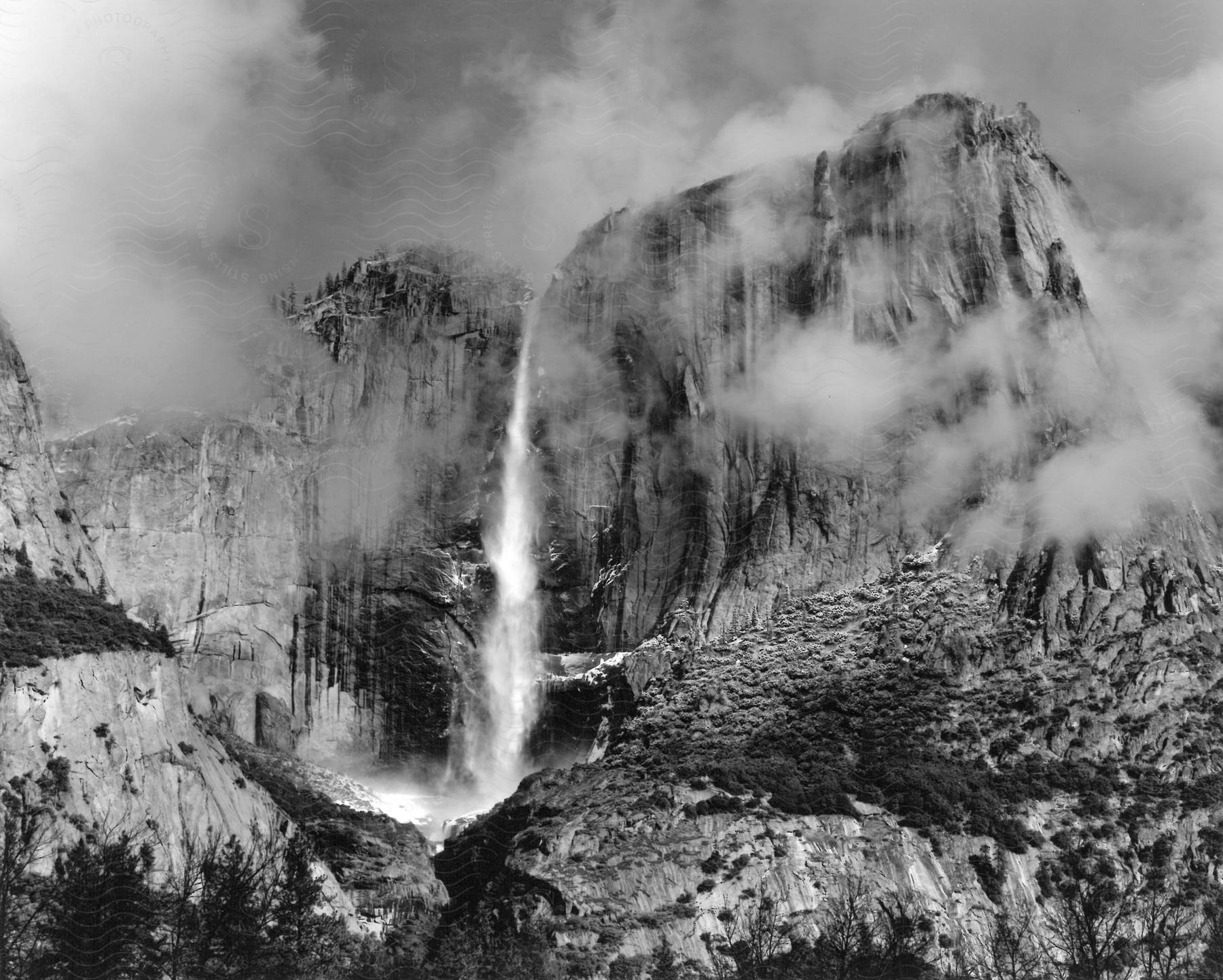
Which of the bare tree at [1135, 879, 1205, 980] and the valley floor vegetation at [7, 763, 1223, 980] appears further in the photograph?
the bare tree at [1135, 879, 1205, 980]

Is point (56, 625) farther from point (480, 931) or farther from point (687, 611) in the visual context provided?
point (687, 611)

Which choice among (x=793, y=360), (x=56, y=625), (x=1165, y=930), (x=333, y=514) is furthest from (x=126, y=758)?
(x=793, y=360)

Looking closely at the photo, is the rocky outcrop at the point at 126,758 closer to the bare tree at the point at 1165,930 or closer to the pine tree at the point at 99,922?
the pine tree at the point at 99,922

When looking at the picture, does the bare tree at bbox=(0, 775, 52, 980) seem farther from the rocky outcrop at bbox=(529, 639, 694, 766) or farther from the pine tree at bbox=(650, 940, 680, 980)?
the rocky outcrop at bbox=(529, 639, 694, 766)

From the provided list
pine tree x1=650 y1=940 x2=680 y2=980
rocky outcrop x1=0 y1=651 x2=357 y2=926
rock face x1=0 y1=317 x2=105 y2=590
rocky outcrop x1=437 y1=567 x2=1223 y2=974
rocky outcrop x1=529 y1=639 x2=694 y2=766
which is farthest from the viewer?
rocky outcrop x1=529 y1=639 x2=694 y2=766

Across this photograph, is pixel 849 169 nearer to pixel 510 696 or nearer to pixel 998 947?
pixel 510 696

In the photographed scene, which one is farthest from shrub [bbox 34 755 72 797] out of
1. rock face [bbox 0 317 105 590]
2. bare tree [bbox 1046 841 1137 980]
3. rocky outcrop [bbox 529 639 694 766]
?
bare tree [bbox 1046 841 1137 980]

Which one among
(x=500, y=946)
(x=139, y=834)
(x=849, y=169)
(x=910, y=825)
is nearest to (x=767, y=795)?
(x=910, y=825)
